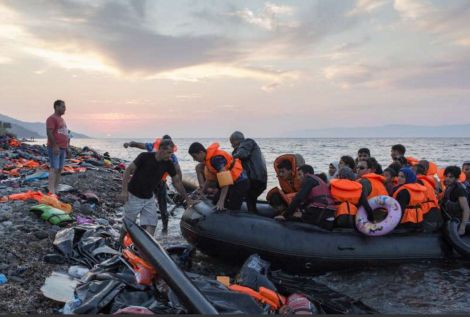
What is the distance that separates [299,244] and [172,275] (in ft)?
9.27

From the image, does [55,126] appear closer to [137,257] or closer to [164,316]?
[137,257]

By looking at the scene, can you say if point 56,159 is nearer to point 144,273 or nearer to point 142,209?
point 142,209

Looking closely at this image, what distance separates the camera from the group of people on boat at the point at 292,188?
5.87m

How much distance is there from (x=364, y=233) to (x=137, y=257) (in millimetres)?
3568

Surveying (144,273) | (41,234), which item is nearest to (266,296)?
(144,273)

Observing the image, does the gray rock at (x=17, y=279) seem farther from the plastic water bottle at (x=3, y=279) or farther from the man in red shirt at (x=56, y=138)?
the man in red shirt at (x=56, y=138)

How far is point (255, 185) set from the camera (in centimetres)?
721


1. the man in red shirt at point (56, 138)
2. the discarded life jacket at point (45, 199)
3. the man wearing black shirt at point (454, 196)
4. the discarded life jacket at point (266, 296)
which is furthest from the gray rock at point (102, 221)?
the man wearing black shirt at point (454, 196)

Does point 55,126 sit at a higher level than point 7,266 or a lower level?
higher

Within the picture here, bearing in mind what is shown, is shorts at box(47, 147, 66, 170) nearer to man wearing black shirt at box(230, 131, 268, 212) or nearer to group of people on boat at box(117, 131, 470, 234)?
group of people on boat at box(117, 131, 470, 234)

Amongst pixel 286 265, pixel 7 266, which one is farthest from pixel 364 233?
pixel 7 266

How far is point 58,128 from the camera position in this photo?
811 cm

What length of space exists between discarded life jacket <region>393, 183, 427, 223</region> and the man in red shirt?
6405 mm

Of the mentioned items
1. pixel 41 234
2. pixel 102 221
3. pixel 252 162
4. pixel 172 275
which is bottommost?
pixel 102 221
